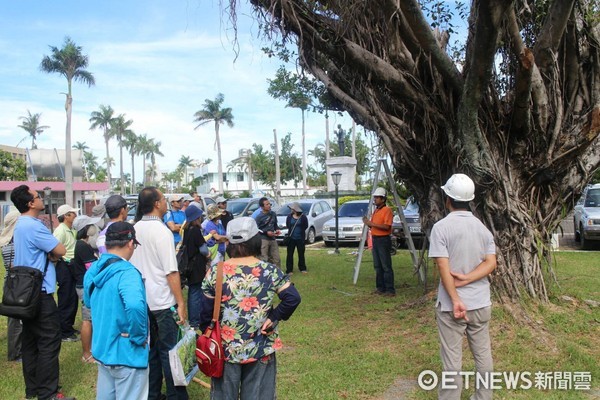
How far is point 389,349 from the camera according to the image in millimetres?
5797

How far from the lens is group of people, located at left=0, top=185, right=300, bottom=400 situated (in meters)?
3.13

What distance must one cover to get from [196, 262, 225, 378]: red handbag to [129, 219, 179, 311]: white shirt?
118cm

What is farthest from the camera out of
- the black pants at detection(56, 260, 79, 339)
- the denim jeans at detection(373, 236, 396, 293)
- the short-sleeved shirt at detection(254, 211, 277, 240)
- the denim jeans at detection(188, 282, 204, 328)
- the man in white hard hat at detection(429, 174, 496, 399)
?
the short-sleeved shirt at detection(254, 211, 277, 240)

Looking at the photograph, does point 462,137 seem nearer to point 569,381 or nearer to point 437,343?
point 437,343

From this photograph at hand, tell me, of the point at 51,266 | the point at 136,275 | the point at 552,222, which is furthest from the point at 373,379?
the point at 552,222

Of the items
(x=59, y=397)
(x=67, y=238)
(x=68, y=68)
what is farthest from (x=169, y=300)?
(x=68, y=68)

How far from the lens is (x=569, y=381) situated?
4.61 m

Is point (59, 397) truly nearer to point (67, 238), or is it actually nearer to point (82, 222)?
point (82, 222)

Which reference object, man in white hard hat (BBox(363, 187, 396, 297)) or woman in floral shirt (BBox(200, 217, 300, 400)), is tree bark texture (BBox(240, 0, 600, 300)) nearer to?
man in white hard hat (BBox(363, 187, 396, 297))

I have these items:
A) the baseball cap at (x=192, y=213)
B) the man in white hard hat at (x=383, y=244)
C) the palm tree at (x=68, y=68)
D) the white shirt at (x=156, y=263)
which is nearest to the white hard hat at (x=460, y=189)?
the white shirt at (x=156, y=263)

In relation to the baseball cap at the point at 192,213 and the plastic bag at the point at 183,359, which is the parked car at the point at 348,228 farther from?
the plastic bag at the point at 183,359

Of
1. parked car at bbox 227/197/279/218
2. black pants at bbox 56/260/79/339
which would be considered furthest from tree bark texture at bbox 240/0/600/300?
parked car at bbox 227/197/279/218

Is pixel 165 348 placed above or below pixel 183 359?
below

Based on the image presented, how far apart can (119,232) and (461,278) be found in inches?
95.1
